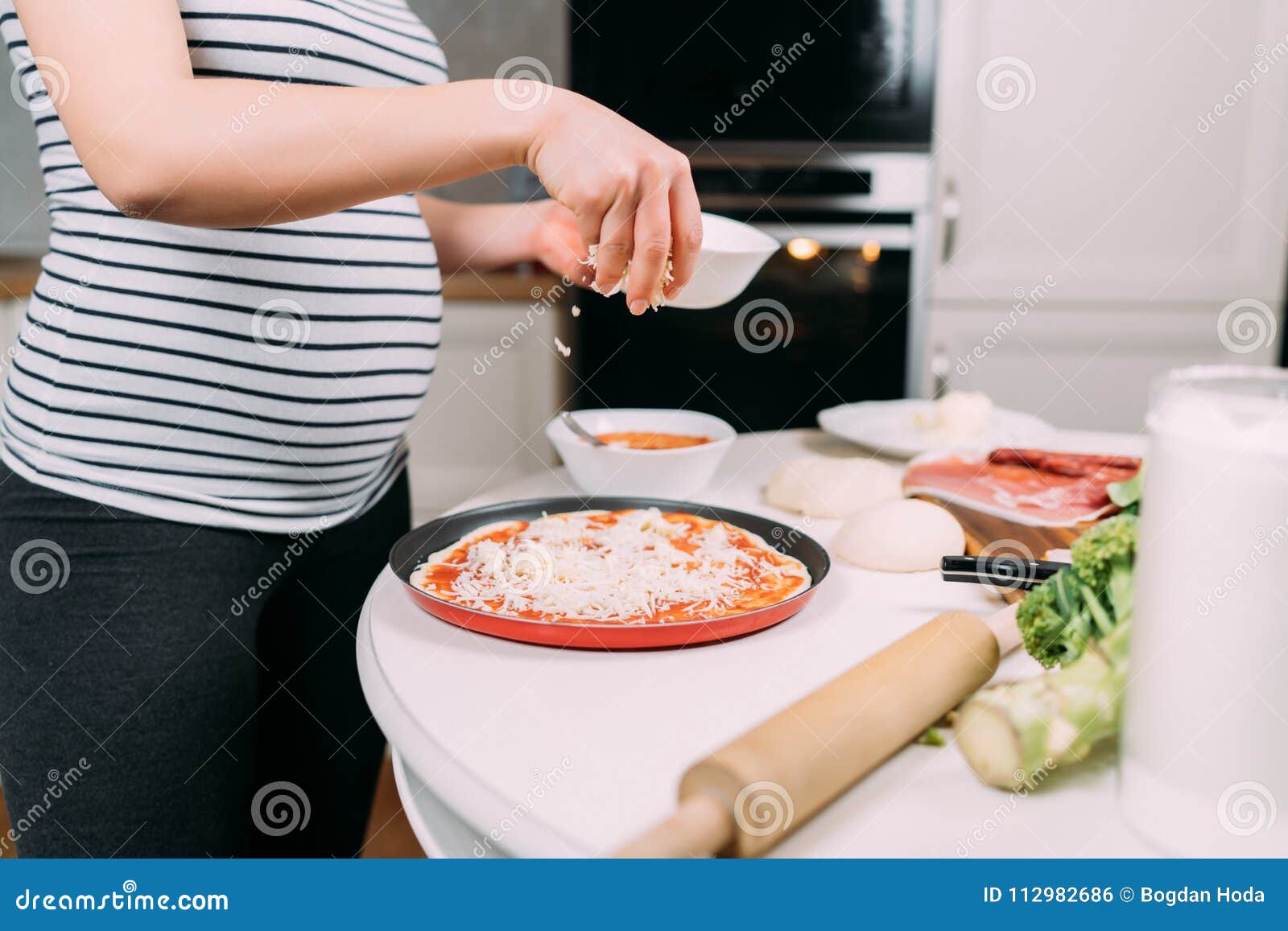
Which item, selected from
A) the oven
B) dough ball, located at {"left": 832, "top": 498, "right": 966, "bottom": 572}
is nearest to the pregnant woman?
dough ball, located at {"left": 832, "top": 498, "right": 966, "bottom": 572}

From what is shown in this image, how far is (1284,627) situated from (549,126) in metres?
0.48

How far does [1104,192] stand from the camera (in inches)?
93.7

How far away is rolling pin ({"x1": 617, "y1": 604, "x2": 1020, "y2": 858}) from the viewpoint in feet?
1.44

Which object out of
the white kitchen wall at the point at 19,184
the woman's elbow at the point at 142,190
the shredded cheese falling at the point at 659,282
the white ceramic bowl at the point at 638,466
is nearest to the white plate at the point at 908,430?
the white ceramic bowl at the point at 638,466

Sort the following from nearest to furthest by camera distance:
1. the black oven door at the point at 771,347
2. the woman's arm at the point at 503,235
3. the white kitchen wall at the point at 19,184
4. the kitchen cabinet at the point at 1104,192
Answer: the woman's arm at the point at 503,235, the kitchen cabinet at the point at 1104,192, the black oven door at the point at 771,347, the white kitchen wall at the point at 19,184

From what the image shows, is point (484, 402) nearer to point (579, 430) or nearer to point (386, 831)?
point (386, 831)

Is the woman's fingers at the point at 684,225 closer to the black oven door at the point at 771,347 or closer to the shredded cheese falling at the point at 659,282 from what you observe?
the shredded cheese falling at the point at 659,282

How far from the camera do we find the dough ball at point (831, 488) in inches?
39.2

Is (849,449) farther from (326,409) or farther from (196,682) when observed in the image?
(196,682)

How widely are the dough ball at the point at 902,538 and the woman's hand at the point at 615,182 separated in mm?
298

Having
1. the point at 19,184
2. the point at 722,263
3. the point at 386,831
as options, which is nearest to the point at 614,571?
the point at 722,263

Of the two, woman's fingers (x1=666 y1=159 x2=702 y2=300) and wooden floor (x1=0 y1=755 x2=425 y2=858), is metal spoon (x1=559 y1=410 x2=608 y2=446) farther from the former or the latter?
wooden floor (x1=0 y1=755 x2=425 y2=858)
